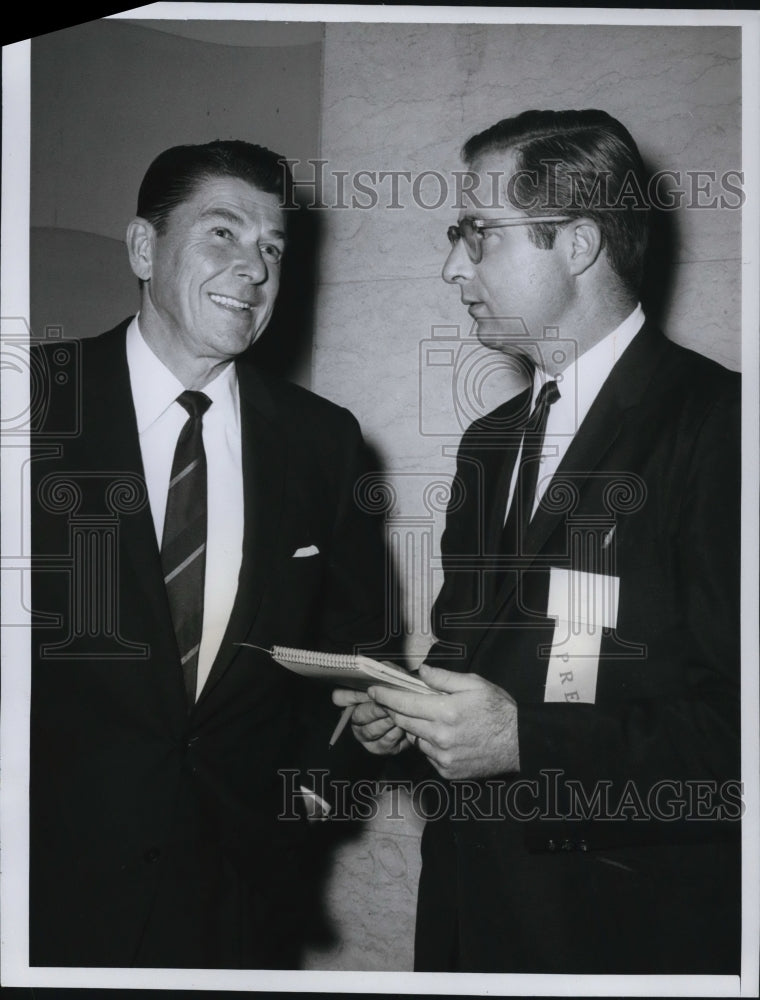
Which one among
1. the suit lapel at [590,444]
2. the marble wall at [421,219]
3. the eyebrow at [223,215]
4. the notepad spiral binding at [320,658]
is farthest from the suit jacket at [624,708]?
the eyebrow at [223,215]

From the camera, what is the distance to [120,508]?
2.32 metres

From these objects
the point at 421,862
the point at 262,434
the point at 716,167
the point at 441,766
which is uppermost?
the point at 716,167

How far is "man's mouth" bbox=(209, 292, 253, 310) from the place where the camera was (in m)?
2.31

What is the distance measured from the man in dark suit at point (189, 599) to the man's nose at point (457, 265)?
0.33 meters

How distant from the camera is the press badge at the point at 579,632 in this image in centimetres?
223

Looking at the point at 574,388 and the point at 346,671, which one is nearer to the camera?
the point at 346,671

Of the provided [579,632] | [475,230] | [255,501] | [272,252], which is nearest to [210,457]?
[255,501]

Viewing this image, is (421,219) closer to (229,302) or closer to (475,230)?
(475,230)

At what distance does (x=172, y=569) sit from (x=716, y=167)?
133 centimetres

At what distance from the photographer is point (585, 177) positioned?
90.0 inches

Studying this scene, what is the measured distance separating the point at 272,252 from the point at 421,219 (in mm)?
304

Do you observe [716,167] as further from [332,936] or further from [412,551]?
[332,936]

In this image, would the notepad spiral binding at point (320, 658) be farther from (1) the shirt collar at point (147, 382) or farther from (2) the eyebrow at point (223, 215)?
(2) the eyebrow at point (223, 215)

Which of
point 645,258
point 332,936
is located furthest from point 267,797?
point 645,258
